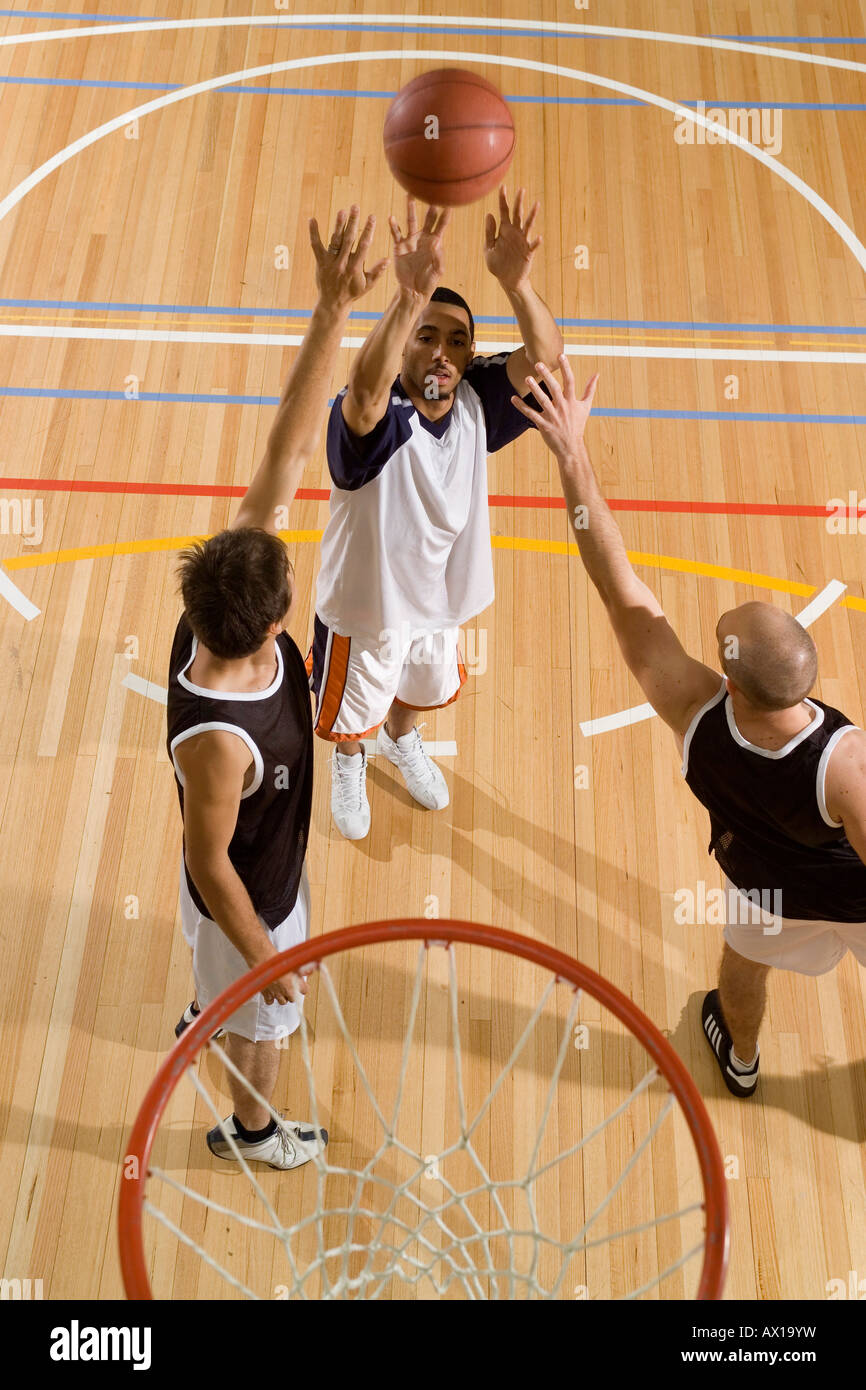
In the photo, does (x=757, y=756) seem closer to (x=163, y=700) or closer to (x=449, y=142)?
(x=449, y=142)

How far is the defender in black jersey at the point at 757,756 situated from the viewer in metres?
2.92

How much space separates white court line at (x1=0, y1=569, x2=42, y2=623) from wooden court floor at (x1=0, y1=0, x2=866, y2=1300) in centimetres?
2

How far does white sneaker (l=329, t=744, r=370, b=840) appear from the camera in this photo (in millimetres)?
4312

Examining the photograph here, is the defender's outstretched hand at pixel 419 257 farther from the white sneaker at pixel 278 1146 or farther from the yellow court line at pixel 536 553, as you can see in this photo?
the white sneaker at pixel 278 1146

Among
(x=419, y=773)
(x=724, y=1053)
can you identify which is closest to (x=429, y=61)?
(x=419, y=773)

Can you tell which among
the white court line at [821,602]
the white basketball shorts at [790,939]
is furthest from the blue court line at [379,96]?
the white basketball shorts at [790,939]

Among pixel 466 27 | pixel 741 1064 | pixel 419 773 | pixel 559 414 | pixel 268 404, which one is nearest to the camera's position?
pixel 559 414

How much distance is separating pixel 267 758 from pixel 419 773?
158 centimetres

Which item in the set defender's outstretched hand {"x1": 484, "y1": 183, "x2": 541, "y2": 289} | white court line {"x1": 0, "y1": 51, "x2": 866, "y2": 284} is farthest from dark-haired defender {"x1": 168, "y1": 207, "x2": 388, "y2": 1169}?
white court line {"x1": 0, "y1": 51, "x2": 866, "y2": 284}

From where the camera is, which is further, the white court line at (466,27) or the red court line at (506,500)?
the white court line at (466,27)

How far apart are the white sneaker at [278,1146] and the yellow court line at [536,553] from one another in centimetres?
236

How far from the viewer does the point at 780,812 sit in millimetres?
3033
